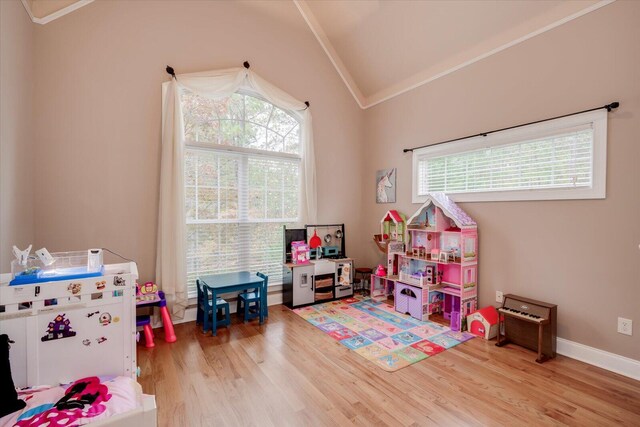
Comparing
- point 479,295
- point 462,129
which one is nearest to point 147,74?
point 462,129

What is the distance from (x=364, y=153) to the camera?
482 cm

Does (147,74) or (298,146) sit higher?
(147,74)

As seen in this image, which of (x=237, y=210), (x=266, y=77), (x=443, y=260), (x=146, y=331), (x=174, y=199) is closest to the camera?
(x=146, y=331)

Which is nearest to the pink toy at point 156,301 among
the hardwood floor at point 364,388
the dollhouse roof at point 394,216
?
the hardwood floor at point 364,388

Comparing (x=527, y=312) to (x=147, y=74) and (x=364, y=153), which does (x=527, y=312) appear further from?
(x=147, y=74)

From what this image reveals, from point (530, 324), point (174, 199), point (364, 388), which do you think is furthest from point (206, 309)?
point (530, 324)

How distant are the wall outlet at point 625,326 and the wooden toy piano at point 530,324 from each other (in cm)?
40

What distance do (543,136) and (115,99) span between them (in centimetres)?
412

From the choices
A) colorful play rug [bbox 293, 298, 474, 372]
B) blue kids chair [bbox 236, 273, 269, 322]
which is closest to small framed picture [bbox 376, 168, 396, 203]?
colorful play rug [bbox 293, 298, 474, 372]

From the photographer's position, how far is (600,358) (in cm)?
236

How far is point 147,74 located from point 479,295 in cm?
426

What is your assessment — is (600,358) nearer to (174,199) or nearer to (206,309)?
(206,309)

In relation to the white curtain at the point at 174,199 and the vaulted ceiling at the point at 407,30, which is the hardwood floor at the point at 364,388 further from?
the vaulted ceiling at the point at 407,30

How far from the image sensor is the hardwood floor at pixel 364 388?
70.4 inches
